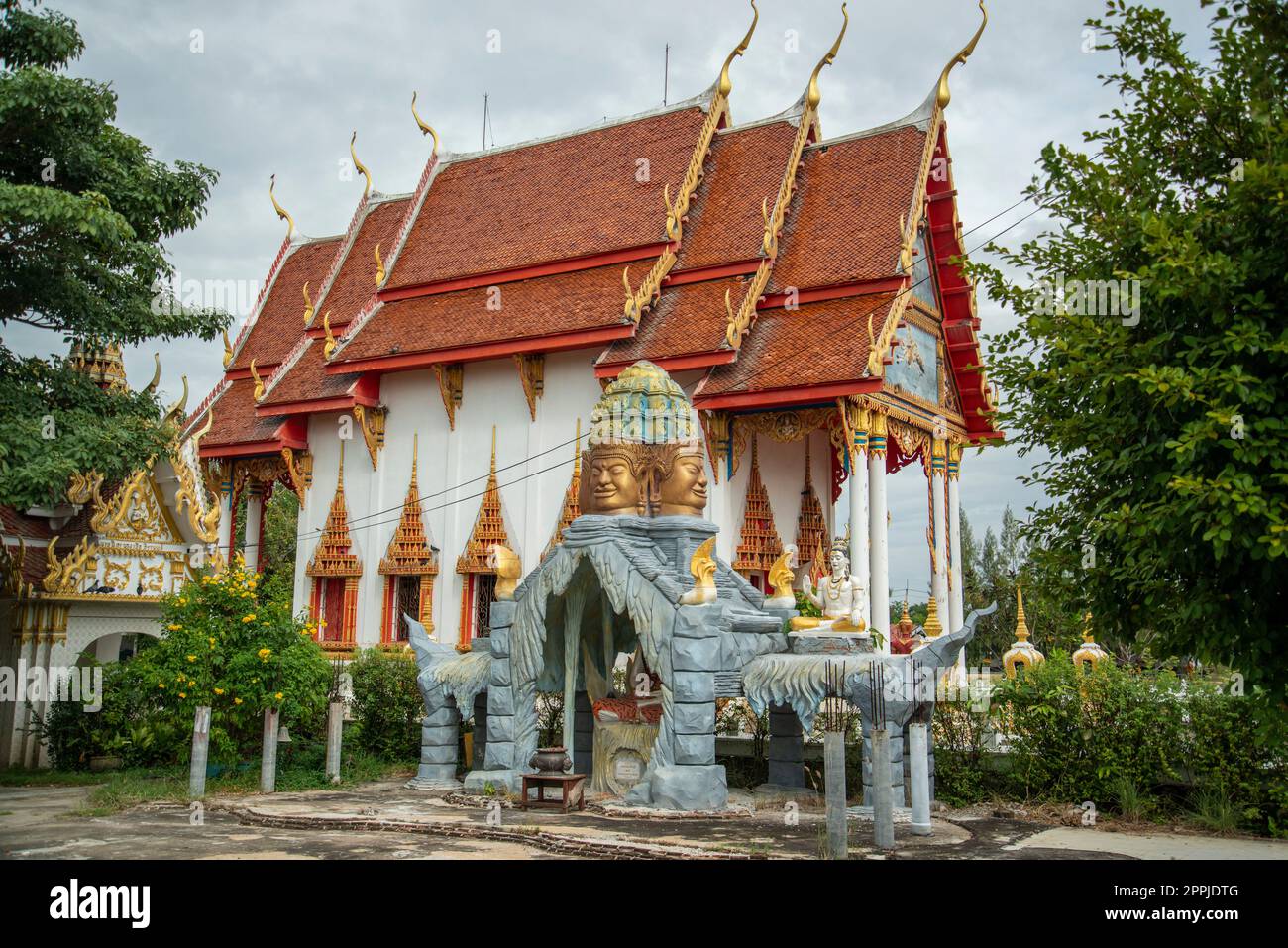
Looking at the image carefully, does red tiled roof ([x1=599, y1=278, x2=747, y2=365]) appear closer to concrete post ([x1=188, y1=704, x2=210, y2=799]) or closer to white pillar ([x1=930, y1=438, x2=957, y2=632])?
white pillar ([x1=930, y1=438, x2=957, y2=632])

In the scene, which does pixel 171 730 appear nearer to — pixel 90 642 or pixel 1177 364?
pixel 90 642

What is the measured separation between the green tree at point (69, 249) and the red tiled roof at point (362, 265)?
33.2ft

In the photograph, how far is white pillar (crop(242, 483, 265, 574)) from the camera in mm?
24500

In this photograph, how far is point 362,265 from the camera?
24875 mm

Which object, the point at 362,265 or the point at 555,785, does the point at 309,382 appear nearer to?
the point at 362,265

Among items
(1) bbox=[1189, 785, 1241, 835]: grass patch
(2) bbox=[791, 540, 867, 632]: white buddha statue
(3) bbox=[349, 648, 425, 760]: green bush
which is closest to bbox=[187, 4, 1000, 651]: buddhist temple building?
(3) bbox=[349, 648, 425, 760]: green bush

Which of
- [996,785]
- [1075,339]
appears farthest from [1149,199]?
[996,785]

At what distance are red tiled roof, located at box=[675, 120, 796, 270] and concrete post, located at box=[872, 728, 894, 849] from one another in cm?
1037

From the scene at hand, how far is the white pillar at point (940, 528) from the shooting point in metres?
19.6

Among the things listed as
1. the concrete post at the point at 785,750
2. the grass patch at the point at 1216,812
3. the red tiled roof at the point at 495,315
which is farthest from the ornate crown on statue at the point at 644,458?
the red tiled roof at the point at 495,315

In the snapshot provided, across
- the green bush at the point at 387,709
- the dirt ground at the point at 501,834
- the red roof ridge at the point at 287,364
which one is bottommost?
the dirt ground at the point at 501,834

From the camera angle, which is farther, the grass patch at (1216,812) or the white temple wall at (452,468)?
→ the white temple wall at (452,468)

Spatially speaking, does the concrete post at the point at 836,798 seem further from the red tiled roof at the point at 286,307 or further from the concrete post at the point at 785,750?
the red tiled roof at the point at 286,307
